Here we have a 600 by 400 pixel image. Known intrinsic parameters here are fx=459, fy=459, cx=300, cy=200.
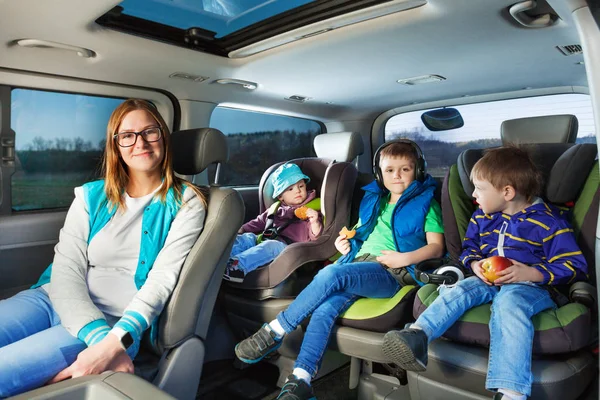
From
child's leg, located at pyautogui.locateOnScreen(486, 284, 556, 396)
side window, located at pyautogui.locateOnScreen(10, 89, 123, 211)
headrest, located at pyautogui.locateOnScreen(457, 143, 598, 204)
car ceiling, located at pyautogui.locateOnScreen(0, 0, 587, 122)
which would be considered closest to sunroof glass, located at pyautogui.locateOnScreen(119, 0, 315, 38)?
car ceiling, located at pyautogui.locateOnScreen(0, 0, 587, 122)

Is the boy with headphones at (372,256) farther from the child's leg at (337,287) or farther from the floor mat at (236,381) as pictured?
the floor mat at (236,381)

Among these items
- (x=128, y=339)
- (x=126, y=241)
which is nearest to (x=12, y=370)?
(x=128, y=339)

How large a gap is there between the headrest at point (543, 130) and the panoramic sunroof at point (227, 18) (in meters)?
1.10

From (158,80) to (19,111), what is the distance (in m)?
0.88

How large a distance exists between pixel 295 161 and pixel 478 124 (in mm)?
1788

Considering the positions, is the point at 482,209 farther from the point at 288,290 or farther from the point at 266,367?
the point at 266,367

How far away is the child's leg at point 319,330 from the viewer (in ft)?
7.29

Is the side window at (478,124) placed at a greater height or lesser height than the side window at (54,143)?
greater

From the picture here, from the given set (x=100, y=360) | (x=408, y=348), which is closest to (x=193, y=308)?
(x=100, y=360)

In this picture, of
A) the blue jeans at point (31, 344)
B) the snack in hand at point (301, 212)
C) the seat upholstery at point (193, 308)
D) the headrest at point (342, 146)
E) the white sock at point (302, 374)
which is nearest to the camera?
the blue jeans at point (31, 344)

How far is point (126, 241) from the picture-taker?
201 centimetres

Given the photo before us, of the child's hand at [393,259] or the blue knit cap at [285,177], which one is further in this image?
the blue knit cap at [285,177]

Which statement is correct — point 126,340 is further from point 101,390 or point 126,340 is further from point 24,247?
point 24,247

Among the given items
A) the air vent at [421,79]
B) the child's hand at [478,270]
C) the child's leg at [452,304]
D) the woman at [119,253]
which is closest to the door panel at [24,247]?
the woman at [119,253]
